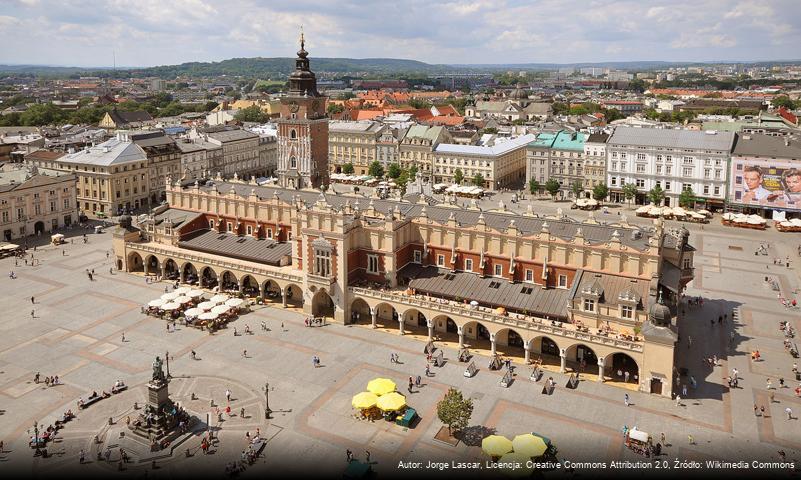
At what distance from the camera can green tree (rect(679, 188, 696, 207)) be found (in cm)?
13475

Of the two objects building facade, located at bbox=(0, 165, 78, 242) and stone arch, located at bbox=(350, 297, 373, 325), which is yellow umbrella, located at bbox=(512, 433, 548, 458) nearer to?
stone arch, located at bbox=(350, 297, 373, 325)

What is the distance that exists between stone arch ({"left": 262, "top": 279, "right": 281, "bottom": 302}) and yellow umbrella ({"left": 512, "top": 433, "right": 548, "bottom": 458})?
44565 millimetres

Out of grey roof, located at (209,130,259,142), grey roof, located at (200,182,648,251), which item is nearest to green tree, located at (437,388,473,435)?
grey roof, located at (200,182,648,251)

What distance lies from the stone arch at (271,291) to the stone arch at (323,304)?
6720 millimetres

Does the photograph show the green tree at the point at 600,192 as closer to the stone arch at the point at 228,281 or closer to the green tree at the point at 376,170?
the green tree at the point at 376,170

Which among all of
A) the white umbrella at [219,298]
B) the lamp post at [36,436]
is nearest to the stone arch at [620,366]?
the white umbrella at [219,298]

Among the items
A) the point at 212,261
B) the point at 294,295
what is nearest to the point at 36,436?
the point at 294,295

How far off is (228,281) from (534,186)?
288ft

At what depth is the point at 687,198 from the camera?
5295 inches

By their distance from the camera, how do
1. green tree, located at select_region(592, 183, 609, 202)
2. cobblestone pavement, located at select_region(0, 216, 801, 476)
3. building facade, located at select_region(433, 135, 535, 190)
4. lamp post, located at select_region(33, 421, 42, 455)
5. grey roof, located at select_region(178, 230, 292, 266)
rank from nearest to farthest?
lamp post, located at select_region(33, 421, 42, 455) → cobblestone pavement, located at select_region(0, 216, 801, 476) → grey roof, located at select_region(178, 230, 292, 266) → green tree, located at select_region(592, 183, 609, 202) → building facade, located at select_region(433, 135, 535, 190)

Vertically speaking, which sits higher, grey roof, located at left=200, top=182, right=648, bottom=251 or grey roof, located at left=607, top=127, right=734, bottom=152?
grey roof, located at left=607, top=127, right=734, bottom=152

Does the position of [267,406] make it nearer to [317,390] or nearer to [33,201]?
[317,390]

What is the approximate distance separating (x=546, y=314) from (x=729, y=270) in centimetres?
4562

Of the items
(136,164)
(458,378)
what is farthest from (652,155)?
(136,164)
